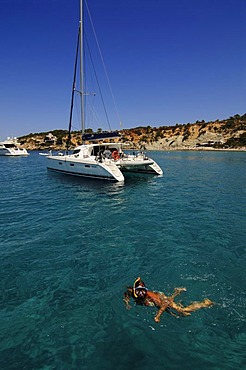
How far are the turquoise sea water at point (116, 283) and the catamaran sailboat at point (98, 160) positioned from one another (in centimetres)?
738

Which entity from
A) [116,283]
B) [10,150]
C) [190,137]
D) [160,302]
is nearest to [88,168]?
[116,283]

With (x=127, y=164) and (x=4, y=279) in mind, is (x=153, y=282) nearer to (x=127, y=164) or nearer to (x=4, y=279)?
(x=4, y=279)

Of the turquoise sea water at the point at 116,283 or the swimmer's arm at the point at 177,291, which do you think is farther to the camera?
the swimmer's arm at the point at 177,291

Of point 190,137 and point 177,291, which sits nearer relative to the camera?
point 177,291

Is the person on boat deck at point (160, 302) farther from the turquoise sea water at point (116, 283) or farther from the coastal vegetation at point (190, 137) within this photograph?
the coastal vegetation at point (190, 137)

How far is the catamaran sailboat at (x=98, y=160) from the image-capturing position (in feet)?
63.0

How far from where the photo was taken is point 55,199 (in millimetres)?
14414

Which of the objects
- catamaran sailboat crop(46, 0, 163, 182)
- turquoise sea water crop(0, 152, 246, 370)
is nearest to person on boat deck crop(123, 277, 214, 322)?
turquoise sea water crop(0, 152, 246, 370)

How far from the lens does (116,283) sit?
5.76 m

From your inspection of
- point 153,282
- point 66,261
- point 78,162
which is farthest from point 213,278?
point 78,162

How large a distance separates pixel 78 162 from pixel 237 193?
12877 millimetres

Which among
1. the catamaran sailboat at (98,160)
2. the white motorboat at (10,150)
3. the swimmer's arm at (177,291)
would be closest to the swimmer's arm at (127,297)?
the swimmer's arm at (177,291)

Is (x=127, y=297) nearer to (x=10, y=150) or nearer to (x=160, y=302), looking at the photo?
(x=160, y=302)

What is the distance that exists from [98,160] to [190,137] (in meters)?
77.3
